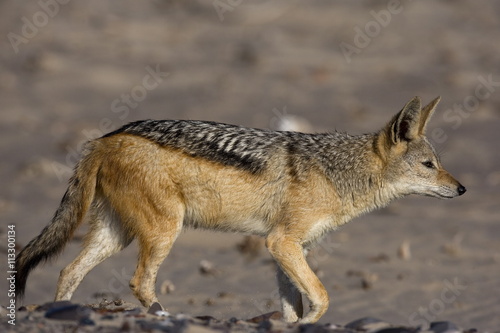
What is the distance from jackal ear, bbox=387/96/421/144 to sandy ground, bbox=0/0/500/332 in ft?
8.93

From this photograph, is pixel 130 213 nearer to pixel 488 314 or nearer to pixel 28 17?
pixel 488 314

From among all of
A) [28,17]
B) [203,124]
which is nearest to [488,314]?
[203,124]

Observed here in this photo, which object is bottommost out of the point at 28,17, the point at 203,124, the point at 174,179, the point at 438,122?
the point at 174,179

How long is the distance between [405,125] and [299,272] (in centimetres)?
191

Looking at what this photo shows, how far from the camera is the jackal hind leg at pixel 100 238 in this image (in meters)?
8.53

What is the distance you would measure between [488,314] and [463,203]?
5.35 m

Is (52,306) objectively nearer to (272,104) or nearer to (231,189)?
(231,189)

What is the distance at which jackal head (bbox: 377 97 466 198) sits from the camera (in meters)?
8.95

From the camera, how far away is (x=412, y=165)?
8.97 meters

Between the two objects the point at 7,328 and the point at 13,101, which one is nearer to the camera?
the point at 7,328

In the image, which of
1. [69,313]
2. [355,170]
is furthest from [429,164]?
[69,313]

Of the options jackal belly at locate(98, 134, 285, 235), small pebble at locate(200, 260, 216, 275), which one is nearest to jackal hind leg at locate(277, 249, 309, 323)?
jackal belly at locate(98, 134, 285, 235)

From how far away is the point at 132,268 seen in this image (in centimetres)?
1227

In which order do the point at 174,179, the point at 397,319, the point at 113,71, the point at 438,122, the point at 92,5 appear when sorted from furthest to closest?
1. the point at 92,5
2. the point at 113,71
3. the point at 438,122
4. the point at 397,319
5. the point at 174,179
